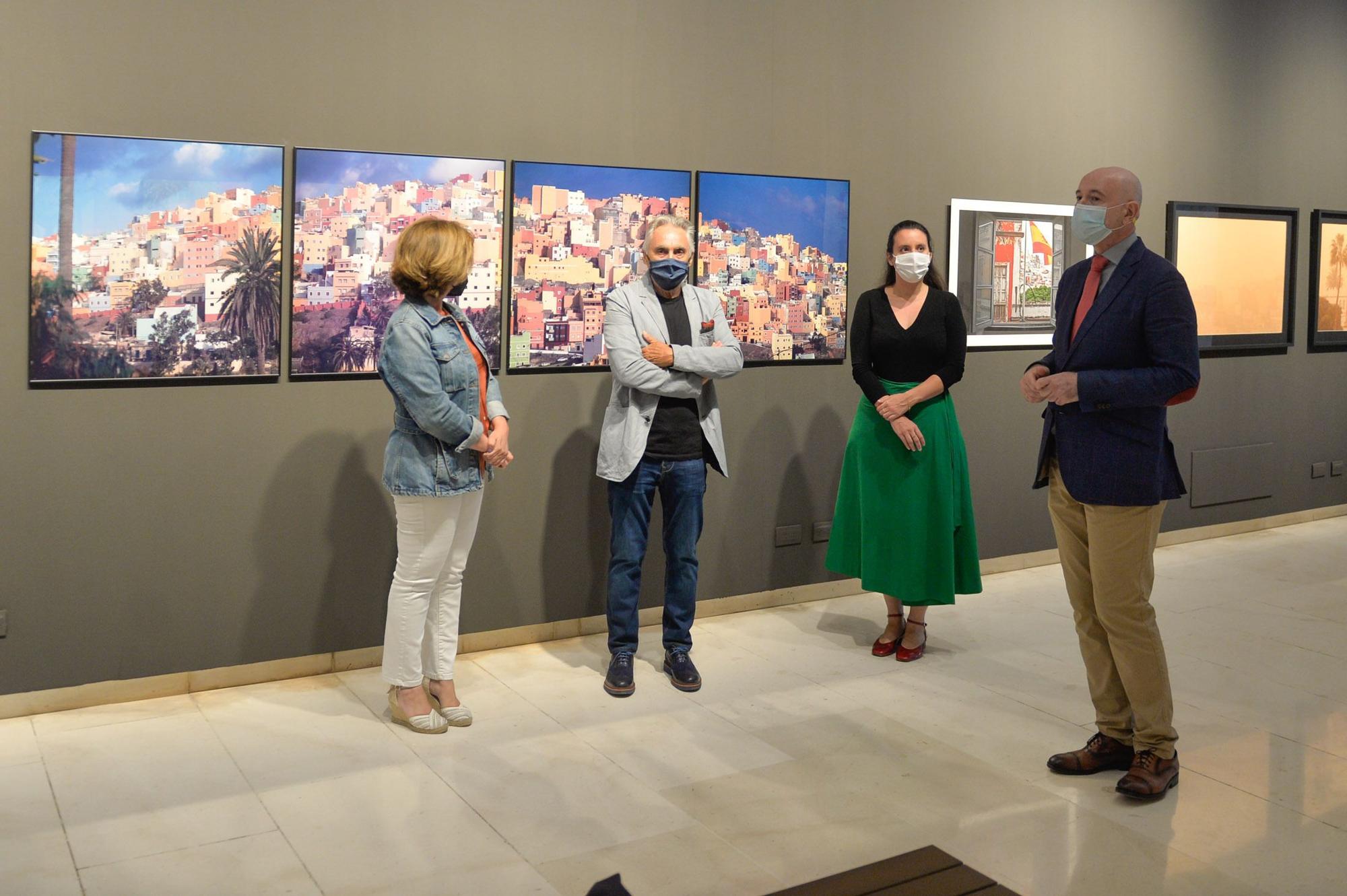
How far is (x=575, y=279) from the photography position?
499 centimetres

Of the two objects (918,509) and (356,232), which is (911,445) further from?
(356,232)

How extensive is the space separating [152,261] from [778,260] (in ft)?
8.76

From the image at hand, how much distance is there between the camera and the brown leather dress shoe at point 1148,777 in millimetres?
3484

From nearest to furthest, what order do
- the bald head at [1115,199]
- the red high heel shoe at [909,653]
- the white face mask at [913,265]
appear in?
the bald head at [1115,199], the white face mask at [913,265], the red high heel shoe at [909,653]

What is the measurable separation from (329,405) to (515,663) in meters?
1.22

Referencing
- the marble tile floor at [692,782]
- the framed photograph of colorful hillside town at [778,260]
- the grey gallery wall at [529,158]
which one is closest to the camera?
the marble tile floor at [692,782]

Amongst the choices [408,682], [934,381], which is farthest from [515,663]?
[934,381]

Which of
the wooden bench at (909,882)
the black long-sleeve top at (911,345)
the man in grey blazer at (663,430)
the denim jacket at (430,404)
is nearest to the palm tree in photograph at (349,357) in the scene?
the denim jacket at (430,404)

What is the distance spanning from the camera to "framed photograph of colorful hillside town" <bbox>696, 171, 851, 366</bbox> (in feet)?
17.7

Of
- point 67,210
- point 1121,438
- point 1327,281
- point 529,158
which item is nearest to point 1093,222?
point 1121,438

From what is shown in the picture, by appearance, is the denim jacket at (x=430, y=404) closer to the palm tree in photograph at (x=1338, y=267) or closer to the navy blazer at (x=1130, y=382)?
the navy blazer at (x=1130, y=382)

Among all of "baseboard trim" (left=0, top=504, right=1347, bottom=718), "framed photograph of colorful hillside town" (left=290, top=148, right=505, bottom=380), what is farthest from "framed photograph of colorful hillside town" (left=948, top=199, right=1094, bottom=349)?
"framed photograph of colorful hillside town" (left=290, top=148, right=505, bottom=380)

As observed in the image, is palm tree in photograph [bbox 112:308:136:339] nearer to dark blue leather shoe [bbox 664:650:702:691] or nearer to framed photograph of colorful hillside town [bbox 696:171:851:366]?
dark blue leather shoe [bbox 664:650:702:691]

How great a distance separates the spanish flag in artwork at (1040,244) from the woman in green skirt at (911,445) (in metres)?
1.76
